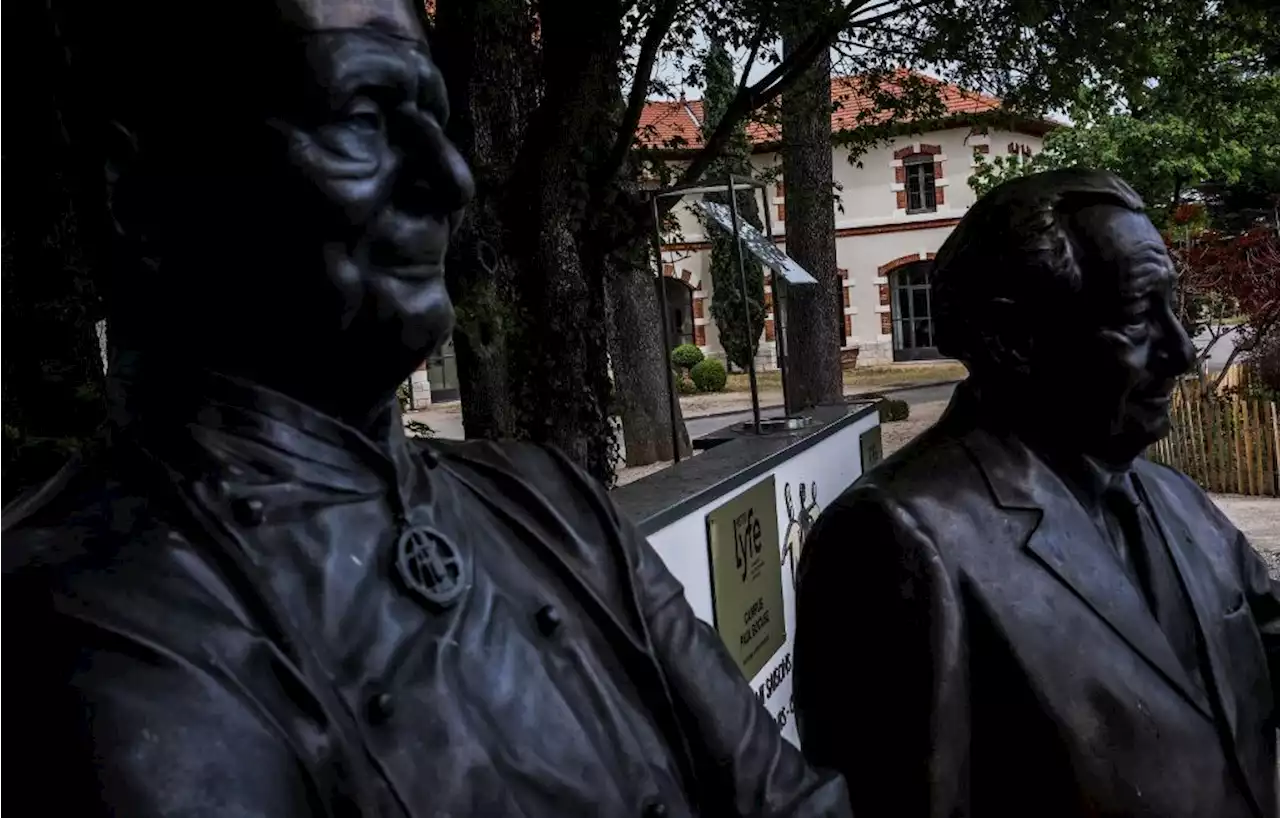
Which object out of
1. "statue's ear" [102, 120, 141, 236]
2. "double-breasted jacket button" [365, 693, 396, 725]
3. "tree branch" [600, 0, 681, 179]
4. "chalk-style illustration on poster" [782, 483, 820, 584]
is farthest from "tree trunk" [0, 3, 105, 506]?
"tree branch" [600, 0, 681, 179]

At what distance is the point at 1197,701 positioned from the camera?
212 cm

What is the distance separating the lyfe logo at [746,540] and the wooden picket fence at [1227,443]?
26.9ft

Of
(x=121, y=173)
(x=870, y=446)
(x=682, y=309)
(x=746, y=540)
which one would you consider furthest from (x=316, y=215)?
(x=682, y=309)

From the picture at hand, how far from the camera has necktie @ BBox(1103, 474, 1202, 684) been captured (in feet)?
7.24

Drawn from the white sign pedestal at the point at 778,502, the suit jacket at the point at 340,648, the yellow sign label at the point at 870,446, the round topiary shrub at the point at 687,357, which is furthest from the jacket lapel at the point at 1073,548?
the round topiary shrub at the point at 687,357

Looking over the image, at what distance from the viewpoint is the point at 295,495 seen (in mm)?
1234

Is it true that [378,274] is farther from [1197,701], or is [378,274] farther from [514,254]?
[514,254]

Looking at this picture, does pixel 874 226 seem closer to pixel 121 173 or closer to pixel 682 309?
pixel 682 309

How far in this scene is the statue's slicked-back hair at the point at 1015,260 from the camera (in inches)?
85.3

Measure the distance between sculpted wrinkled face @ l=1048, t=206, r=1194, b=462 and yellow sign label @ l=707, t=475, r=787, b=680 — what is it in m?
2.73

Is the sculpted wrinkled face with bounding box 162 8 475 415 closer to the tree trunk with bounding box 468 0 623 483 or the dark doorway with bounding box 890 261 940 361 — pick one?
the tree trunk with bounding box 468 0 623 483

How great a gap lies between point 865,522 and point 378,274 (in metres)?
1.14

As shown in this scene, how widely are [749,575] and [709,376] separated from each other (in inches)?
987

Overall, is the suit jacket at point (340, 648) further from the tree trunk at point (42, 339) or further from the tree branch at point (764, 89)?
the tree branch at point (764, 89)
